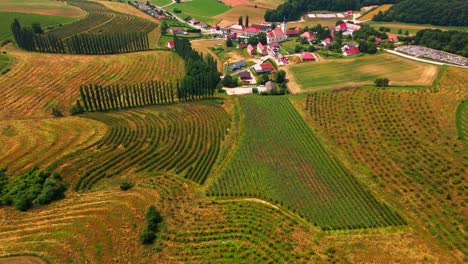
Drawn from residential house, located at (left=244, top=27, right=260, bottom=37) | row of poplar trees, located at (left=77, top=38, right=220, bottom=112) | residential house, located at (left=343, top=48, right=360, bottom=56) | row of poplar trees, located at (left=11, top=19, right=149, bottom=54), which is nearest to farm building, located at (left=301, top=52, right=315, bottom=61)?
residential house, located at (left=343, top=48, right=360, bottom=56)

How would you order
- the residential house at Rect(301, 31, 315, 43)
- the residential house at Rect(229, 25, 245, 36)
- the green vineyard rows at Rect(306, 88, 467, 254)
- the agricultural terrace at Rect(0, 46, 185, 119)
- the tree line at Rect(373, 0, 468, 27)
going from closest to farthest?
1. the green vineyard rows at Rect(306, 88, 467, 254)
2. the agricultural terrace at Rect(0, 46, 185, 119)
3. the residential house at Rect(301, 31, 315, 43)
4. the tree line at Rect(373, 0, 468, 27)
5. the residential house at Rect(229, 25, 245, 36)

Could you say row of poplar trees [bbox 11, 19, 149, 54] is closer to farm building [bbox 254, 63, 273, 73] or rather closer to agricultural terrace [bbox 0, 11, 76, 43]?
agricultural terrace [bbox 0, 11, 76, 43]

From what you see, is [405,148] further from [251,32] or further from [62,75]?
[251,32]

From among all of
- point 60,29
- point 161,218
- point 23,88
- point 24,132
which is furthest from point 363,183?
point 60,29

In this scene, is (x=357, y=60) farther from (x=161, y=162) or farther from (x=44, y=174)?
(x=44, y=174)

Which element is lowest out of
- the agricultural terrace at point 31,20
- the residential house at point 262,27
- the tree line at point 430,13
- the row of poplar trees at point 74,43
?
the row of poplar trees at point 74,43

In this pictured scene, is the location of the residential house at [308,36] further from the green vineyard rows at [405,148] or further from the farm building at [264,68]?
the green vineyard rows at [405,148]

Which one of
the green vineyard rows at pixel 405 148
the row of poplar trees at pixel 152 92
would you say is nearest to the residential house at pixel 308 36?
the row of poplar trees at pixel 152 92

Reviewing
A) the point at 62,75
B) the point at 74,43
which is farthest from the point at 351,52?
the point at 74,43
